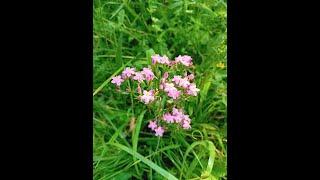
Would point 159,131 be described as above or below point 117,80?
below

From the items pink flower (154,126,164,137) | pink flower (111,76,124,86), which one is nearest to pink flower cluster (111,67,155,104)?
pink flower (111,76,124,86)

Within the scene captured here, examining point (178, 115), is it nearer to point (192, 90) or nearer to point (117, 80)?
point (192, 90)

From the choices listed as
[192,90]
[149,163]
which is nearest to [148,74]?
[192,90]

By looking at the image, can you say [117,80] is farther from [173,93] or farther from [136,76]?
[173,93]

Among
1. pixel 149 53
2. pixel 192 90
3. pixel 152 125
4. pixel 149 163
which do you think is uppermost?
pixel 149 53

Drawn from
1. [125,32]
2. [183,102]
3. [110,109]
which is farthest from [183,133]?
[125,32]

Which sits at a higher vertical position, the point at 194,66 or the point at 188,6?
the point at 188,6

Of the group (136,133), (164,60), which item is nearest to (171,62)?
(164,60)

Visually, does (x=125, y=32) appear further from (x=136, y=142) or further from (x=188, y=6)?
(x=136, y=142)
